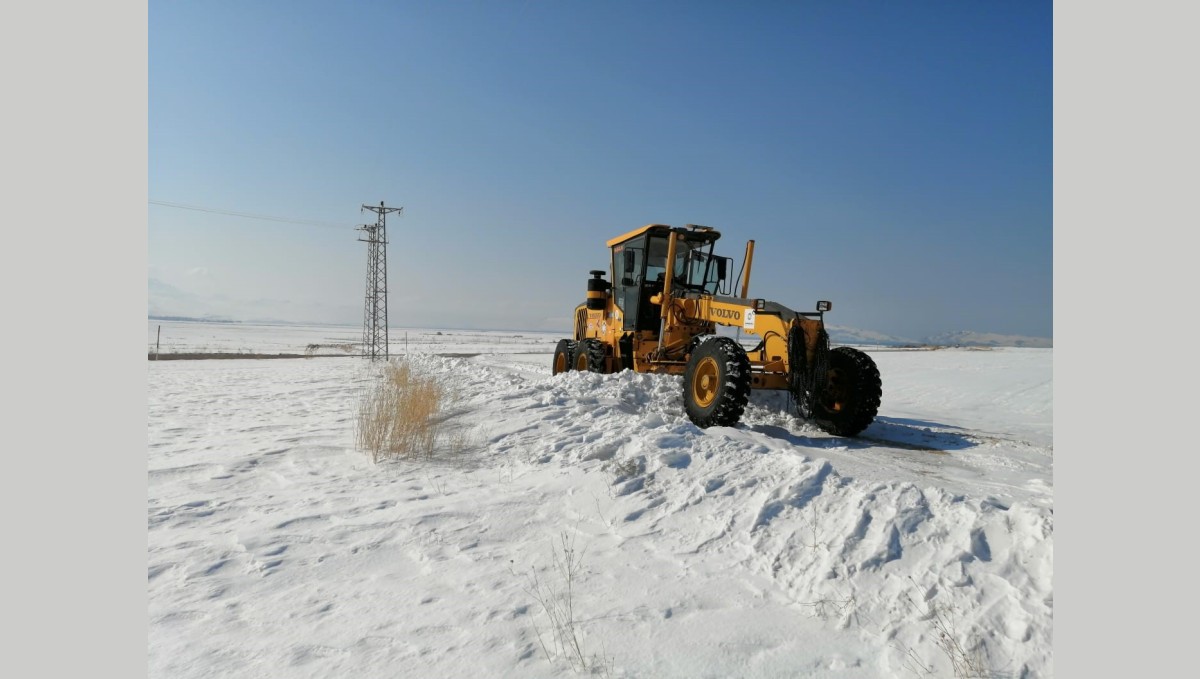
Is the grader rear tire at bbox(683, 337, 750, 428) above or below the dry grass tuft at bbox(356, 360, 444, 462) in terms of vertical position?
above

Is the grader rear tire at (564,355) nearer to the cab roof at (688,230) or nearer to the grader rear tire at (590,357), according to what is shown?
the grader rear tire at (590,357)

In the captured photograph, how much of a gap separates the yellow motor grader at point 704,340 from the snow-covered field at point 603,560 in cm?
110

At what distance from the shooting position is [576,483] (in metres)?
4.55

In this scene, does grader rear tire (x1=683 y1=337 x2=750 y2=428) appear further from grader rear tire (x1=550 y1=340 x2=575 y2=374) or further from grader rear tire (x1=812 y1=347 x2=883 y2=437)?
grader rear tire (x1=550 y1=340 x2=575 y2=374)

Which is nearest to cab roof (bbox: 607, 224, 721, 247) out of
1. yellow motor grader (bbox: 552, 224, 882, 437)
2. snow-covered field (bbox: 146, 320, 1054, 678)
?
→ yellow motor grader (bbox: 552, 224, 882, 437)

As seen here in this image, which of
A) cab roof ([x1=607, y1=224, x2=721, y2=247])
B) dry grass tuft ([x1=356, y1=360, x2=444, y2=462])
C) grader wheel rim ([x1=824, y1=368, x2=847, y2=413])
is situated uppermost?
cab roof ([x1=607, y1=224, x2=721, y2=247])

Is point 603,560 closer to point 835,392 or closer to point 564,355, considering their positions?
point 835,392

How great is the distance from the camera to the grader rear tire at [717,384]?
6.59 metres

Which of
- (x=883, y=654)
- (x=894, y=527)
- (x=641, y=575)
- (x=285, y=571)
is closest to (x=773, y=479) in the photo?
(x=894, y=527)

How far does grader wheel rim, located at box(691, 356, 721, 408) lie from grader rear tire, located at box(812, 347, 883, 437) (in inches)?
46.8

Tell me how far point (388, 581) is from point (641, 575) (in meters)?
1.34

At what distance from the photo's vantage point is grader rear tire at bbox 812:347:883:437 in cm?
708

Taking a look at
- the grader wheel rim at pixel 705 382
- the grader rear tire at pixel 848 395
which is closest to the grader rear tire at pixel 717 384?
the grader wheel rim at pixel 705 382

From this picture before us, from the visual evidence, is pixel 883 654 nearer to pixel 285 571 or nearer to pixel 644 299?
pixel 285 571
